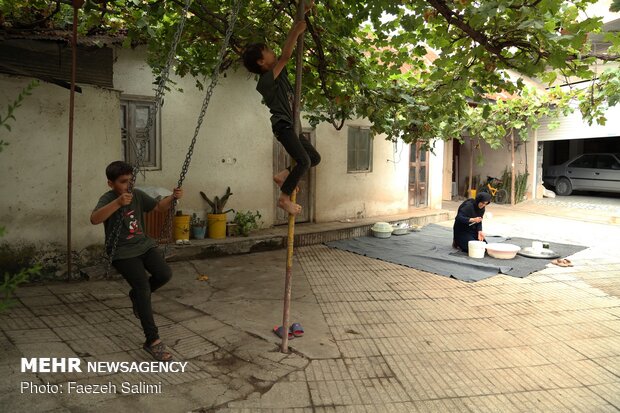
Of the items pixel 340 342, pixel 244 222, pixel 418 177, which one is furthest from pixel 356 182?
pixel 340 342

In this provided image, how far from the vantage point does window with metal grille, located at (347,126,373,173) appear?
1252 cm

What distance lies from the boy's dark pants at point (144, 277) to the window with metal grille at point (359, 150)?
8845mm

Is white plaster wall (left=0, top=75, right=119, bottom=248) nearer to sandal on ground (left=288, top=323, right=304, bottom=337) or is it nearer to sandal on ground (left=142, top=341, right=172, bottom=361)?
sandal on ground (left=142, top=341, right=172, bottom=361)

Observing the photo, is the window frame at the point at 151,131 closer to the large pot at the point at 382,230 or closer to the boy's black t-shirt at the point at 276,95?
the boy's black t-shirt at the point at 276,95

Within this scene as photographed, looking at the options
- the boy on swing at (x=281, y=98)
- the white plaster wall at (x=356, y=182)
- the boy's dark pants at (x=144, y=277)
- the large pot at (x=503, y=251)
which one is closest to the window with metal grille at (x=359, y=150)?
the white plaster wall at (x=356, y=182)

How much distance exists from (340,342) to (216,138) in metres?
6.02

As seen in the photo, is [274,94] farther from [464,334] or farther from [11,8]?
[11,8]

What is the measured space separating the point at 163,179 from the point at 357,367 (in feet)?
19.6

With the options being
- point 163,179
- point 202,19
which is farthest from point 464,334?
point 163,179

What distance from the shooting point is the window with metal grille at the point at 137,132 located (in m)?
8.18

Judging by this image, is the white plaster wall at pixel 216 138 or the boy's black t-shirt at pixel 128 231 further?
the white plaster wall at pixel 216 138

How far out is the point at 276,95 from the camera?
3842 millimetres

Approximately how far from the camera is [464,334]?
16.7ft

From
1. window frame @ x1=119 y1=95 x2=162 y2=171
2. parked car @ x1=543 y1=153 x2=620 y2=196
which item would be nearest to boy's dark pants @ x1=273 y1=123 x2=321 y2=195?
window frame @ x1=119 y1=95 x2=162 y2=171
